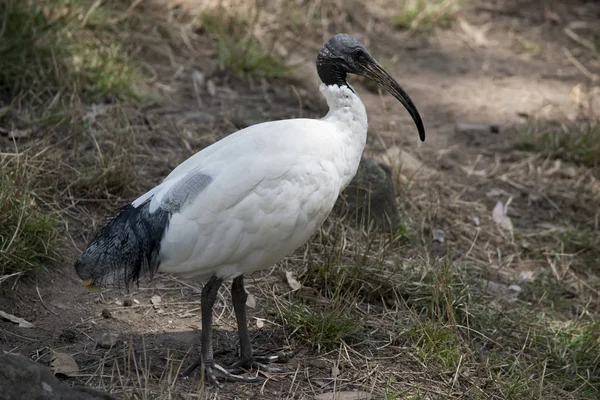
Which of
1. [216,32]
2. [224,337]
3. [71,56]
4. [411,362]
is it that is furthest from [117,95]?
[411,362]

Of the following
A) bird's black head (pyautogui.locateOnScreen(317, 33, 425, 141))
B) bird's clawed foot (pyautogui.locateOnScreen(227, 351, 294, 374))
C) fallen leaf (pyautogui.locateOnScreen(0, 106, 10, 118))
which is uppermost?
bird's black head (pyautogui.locateOnScreen(317, 33, 425, 141))

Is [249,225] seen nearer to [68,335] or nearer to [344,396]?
[344,396]

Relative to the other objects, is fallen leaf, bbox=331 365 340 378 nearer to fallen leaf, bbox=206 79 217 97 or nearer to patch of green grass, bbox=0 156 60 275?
patch of green grass, bbox=0 156 60 275

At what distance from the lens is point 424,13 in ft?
28.7

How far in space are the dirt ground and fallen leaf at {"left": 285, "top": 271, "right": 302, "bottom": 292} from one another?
0.06 metres

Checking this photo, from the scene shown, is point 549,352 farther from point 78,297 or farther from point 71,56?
point 71,56

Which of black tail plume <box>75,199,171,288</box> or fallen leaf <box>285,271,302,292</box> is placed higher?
black tail plume <box>75,199,171,288</box>

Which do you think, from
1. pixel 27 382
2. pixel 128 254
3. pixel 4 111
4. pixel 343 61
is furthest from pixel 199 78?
pixel 27 382

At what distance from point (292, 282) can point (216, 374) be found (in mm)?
934

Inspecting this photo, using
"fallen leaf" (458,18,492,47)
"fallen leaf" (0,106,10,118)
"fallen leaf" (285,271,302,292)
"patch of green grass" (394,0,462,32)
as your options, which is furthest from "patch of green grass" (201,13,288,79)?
"fallen leaf" (285,271,302,292)

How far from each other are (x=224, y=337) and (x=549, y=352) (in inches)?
68.9

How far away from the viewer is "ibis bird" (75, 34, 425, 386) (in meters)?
3.98

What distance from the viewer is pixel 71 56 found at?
6.54m

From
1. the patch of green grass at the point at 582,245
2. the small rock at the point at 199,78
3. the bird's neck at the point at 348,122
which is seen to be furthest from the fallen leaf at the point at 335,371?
the small rock at the point at 199,78
